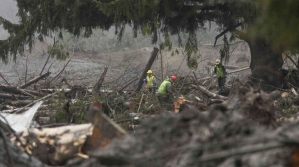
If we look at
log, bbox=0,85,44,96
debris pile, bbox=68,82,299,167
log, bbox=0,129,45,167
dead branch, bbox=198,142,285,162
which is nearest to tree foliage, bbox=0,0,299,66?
log, bbox=0,85,44,96

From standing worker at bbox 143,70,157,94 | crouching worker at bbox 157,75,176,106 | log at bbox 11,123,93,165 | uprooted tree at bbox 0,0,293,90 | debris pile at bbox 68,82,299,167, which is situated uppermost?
debris pile at bbox 68,82,299,167

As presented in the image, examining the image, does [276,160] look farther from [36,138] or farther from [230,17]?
[230,17]

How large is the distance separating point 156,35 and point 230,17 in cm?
199

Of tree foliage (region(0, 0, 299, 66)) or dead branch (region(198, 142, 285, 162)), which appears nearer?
dead branch (region(198, 142, 285, 162))

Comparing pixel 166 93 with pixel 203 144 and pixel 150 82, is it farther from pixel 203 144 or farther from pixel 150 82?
pixel 203 144

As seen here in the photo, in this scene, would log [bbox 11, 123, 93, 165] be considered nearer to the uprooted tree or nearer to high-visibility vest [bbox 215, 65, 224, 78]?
the uprooted tree

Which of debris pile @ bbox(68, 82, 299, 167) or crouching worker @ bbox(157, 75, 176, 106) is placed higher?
debris pile @ bbox(68, 82, 299, 167)

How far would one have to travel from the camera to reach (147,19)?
12203mm

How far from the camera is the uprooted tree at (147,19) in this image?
38.9 ft

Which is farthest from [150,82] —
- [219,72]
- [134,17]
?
[219,72]

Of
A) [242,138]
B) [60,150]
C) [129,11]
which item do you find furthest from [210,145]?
[129,11]

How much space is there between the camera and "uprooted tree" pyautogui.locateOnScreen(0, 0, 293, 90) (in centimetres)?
1187

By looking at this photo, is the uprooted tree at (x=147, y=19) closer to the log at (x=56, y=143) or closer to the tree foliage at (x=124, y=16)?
the tree foliage at (x=124, y=16)

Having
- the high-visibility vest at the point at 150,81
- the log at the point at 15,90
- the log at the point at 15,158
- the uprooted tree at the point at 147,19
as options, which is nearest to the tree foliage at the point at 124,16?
the uprooted tree at the point at 147,19
